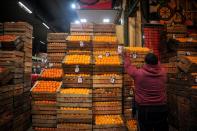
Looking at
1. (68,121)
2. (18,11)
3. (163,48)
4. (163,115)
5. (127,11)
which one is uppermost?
(18,11)

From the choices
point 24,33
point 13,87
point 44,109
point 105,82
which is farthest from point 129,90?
point 24,33

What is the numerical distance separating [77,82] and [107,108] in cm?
115

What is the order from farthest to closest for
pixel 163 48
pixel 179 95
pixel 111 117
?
pixel 163 48 < pixel 179 95 < pixel 111 117

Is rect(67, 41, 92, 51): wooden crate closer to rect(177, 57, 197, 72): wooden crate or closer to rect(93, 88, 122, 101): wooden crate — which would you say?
rect(93, 88, 122, 101): wooden crate

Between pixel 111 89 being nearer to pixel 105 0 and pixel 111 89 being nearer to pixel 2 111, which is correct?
pixel 2 111

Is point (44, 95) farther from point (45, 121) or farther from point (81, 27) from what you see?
point (81, 27)

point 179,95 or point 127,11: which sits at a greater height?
point 127,11

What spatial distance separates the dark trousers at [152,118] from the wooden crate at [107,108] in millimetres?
2289

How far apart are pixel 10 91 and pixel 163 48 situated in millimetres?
6167

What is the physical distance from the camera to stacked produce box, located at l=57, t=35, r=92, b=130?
6395 millimetres

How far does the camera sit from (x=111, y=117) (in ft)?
22.5

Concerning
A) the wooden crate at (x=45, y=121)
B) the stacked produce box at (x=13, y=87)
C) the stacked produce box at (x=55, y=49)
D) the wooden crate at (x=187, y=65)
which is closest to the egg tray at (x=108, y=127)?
the wooden crate at (x=45, y=121)

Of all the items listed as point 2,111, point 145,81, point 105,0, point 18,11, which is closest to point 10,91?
point 2,111

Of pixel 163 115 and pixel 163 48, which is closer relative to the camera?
pixel 163 115
